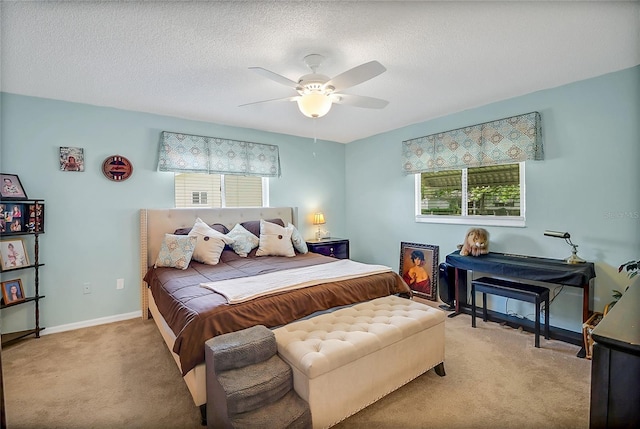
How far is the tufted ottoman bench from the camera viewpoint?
67.3 inches

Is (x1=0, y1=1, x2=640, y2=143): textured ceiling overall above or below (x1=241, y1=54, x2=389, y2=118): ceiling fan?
above

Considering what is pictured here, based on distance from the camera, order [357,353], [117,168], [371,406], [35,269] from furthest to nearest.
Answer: [117,168] → [35,269] → [371,406] → [357,353]

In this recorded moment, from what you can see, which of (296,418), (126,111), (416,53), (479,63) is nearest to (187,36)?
(416,53)

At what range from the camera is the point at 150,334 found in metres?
3.12

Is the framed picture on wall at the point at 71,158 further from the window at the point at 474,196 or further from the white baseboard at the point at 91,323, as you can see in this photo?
the window at the point at 474,196

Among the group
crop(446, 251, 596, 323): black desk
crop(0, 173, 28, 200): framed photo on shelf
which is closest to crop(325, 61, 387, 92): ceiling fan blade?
crop(446, 251, 596, 323): black desk

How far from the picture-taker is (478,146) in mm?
3607

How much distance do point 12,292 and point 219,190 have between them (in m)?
2.31

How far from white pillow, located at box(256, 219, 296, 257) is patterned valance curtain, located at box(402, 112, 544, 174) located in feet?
6.51

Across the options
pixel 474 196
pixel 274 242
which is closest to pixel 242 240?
pixel 274 242

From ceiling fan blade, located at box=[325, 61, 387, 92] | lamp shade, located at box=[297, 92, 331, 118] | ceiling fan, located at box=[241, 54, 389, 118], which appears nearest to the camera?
ceiling fan blade, located at box=[325, 61, 387, 92]

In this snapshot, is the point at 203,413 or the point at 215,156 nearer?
the point at 203,413

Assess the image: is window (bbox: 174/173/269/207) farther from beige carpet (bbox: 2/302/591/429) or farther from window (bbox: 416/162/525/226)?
window (bbox: 416/162/525/226)

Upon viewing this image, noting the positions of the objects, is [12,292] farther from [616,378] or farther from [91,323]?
[616,378]
